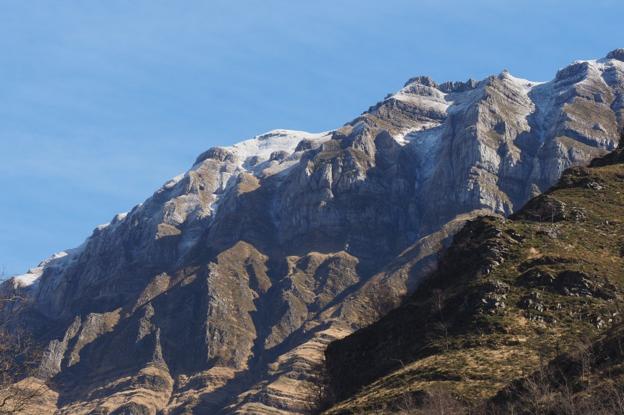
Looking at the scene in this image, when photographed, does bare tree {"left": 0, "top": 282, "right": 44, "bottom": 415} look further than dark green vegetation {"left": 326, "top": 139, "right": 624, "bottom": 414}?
No

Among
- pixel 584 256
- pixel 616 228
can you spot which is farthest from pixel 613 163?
pixel 584 256

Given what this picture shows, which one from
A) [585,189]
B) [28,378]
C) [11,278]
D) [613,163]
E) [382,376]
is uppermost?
[613,163]

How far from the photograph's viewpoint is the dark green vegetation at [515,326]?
79375 millimetres

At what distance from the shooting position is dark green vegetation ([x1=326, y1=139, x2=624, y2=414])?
79375 millimetres

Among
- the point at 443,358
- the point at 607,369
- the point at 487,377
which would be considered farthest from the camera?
the point at 443,358

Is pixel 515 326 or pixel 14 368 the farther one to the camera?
pixel 515 326

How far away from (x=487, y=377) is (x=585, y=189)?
4902 centimetres

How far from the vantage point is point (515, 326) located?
98188 mm

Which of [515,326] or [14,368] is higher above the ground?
[515,326]

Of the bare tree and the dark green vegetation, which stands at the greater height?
the dark green vegetation

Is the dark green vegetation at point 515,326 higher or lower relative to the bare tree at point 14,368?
higher

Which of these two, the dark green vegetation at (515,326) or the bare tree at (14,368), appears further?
the dark green vegetation at (515,326)

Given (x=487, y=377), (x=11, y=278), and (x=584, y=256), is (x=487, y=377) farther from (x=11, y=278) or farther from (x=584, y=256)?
(x=11, y=278)

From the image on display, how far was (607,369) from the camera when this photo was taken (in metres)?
76.8
